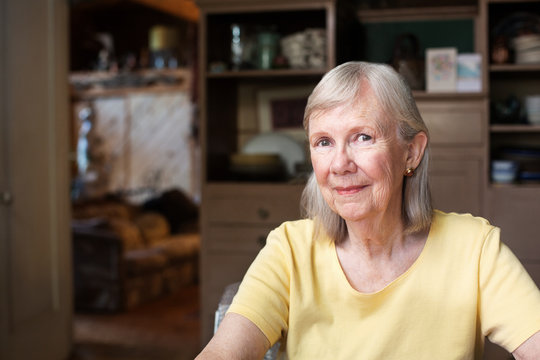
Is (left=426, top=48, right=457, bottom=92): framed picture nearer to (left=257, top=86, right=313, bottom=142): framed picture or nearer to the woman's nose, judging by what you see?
(left=257, top=86, right=313, bottom=142): framed picture

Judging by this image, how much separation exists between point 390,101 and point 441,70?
1.73 metres

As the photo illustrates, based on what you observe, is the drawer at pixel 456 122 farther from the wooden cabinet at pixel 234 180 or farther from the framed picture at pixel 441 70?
the wooden cabinet at pixel 234 180

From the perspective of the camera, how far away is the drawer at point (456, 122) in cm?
269

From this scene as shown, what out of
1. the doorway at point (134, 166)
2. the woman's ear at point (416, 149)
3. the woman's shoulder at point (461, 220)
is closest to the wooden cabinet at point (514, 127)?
the woman's shoulder at point (461, 220)

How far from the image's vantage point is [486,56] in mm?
2648

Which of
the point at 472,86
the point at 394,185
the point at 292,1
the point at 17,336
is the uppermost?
the point at 292,1

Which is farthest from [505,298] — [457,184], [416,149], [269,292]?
[457,184]

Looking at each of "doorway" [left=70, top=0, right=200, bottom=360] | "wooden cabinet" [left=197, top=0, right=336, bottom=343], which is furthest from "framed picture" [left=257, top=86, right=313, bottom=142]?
"doorway" [left=70, top=0, right=200, bottom=360]

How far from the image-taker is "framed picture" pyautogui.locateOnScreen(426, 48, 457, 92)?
8.82 feet

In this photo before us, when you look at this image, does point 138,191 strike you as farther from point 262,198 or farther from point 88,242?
point 262,198

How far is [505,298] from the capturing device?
108cm

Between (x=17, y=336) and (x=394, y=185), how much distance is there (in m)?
2.52

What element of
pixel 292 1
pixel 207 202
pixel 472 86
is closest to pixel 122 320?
pixel 207 202

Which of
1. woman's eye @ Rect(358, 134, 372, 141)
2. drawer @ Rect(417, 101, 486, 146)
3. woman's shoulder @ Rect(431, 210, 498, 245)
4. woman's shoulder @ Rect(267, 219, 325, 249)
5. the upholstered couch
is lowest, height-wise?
the upholstered couch
